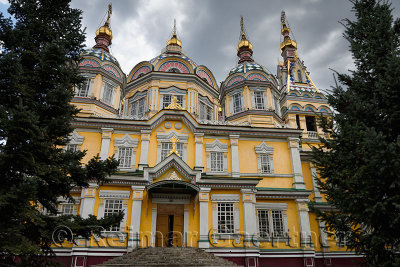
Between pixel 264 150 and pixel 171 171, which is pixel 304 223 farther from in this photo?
pixel 171 171

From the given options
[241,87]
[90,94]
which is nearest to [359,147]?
[241,87]

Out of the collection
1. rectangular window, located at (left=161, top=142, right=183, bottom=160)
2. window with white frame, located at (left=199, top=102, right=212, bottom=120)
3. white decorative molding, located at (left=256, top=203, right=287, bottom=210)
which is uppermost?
window with white frame, located at (left=199, top=102, right=212, bottom=120)

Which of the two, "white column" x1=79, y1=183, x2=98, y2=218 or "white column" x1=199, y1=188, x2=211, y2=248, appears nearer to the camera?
"white column" x1=199, y1=188, x2=211, y2=248

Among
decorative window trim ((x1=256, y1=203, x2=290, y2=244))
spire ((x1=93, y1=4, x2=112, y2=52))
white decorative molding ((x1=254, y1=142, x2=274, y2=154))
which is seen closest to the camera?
decorative window trim ((x1=256, y1=203, x2=290, y2=244))

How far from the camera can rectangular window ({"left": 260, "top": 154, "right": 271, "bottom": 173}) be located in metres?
20.2

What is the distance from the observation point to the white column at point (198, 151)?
19206 mm

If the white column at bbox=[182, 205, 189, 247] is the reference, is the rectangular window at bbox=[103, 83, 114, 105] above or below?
above

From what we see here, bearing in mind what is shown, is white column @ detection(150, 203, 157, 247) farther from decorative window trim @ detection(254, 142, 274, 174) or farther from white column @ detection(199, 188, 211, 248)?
decorative window trim @ detection(254, 142, 274, 174)

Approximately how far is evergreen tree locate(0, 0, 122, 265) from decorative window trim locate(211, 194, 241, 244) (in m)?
8.44

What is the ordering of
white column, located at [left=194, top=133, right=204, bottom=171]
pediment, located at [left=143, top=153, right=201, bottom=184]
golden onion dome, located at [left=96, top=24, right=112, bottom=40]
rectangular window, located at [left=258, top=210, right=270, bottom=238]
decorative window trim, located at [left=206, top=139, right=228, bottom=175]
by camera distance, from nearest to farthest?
pediment, located at [left=143, top=153, right=201, bottom=184] < rectangular window, located at [left=258, top=210, right=270, bottom=238] < white column, located at [left=194, top=133, right=204, bottom=171] < decorative window trim, located at [left=206, top=139, right=228, bottom=175] < golden onion dome, located at [left=96, top=24, right=112, bottom=40]

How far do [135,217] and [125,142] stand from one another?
5229 millimetres

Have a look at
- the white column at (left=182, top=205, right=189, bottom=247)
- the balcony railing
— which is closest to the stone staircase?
the white column at (left=182, top=205, right=189, bottom=247)

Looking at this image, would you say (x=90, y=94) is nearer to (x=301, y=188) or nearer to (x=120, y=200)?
(x=120, y=200)

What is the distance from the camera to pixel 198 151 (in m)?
19.7
